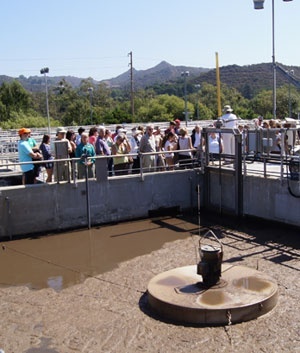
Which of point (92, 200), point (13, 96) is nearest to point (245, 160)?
point (92, 200)

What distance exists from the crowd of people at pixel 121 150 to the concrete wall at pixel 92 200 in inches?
13.0

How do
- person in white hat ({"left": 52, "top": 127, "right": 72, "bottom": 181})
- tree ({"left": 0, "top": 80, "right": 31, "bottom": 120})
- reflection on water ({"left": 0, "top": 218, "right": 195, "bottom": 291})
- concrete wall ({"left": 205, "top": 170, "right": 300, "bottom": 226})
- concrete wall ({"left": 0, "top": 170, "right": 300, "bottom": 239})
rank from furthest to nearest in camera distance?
tree ({"left": 0, "top": 80, "right": 31, "bottom": 120}), person in white hat ({"left": 52, "top": 127, "right": 72, "bottom": 181}), concrete wall ({"left": 0, "top": 170, "right": 300, "bottom": 239}), concrete wall ({"left": 205, "top": 170, "right": 300, "bottom": 226}), reflection on water ({"left": 0, "top": 218, "right": 195, "bottom": 291})

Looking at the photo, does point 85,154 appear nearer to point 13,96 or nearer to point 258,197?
point 258,197

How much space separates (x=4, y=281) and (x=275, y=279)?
4.57 m

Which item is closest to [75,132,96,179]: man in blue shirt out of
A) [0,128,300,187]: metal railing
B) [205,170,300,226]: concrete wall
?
[0,128,300,187]: metal railing

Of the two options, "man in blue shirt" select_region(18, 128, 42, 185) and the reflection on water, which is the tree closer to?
"man in blue shirt" select_region(18, 128, 42, 185)

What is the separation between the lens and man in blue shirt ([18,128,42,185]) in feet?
41.3

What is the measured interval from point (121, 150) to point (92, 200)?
170cm

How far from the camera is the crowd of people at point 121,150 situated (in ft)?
42.2

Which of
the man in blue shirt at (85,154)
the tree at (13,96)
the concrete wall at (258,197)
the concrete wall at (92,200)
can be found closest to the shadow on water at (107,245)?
the concrete wall at (258,197)

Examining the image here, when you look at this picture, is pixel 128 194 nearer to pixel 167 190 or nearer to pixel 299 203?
pixel 167 190

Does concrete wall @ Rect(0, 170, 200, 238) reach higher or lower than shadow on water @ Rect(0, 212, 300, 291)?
higher

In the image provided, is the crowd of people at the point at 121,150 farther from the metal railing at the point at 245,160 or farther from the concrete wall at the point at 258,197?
the concrete wall at the point at 258,197

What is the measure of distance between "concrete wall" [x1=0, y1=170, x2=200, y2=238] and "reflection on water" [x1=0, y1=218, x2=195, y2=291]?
40 centimetres
